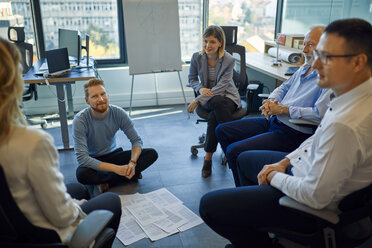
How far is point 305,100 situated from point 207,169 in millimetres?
1042

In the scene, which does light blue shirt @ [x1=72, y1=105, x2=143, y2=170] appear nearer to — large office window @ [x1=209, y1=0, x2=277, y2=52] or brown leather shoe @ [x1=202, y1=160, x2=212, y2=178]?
brown leather shoe @ [x1=202, y1=160, x2=212, y2=178]

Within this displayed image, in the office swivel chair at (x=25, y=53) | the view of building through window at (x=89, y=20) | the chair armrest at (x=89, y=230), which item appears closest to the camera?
the chair armrest at (x=89, y=230)

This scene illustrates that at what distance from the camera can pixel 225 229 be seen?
1551 millimetres

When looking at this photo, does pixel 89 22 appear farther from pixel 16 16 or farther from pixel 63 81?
→ pixel 63 81

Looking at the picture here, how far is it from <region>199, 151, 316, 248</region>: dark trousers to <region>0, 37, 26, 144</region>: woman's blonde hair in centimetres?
89

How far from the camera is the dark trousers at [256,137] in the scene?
2.18m

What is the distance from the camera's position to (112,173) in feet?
8.39

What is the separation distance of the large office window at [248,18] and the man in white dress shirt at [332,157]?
3623mm

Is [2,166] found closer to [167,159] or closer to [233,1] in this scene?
[167,159]

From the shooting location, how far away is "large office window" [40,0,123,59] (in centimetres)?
433

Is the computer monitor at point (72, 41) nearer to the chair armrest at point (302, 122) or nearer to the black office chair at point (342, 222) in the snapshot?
the chair armrest at point (302, 122)

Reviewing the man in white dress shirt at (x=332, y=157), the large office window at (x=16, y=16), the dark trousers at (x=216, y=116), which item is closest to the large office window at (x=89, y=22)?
the large office window at (x=16, y=16)

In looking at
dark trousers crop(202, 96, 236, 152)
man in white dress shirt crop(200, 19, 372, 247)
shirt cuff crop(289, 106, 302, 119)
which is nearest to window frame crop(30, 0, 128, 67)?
dark trousers crop(202, 96, 236, 152)

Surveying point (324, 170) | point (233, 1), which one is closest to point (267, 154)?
point (324, 170)
